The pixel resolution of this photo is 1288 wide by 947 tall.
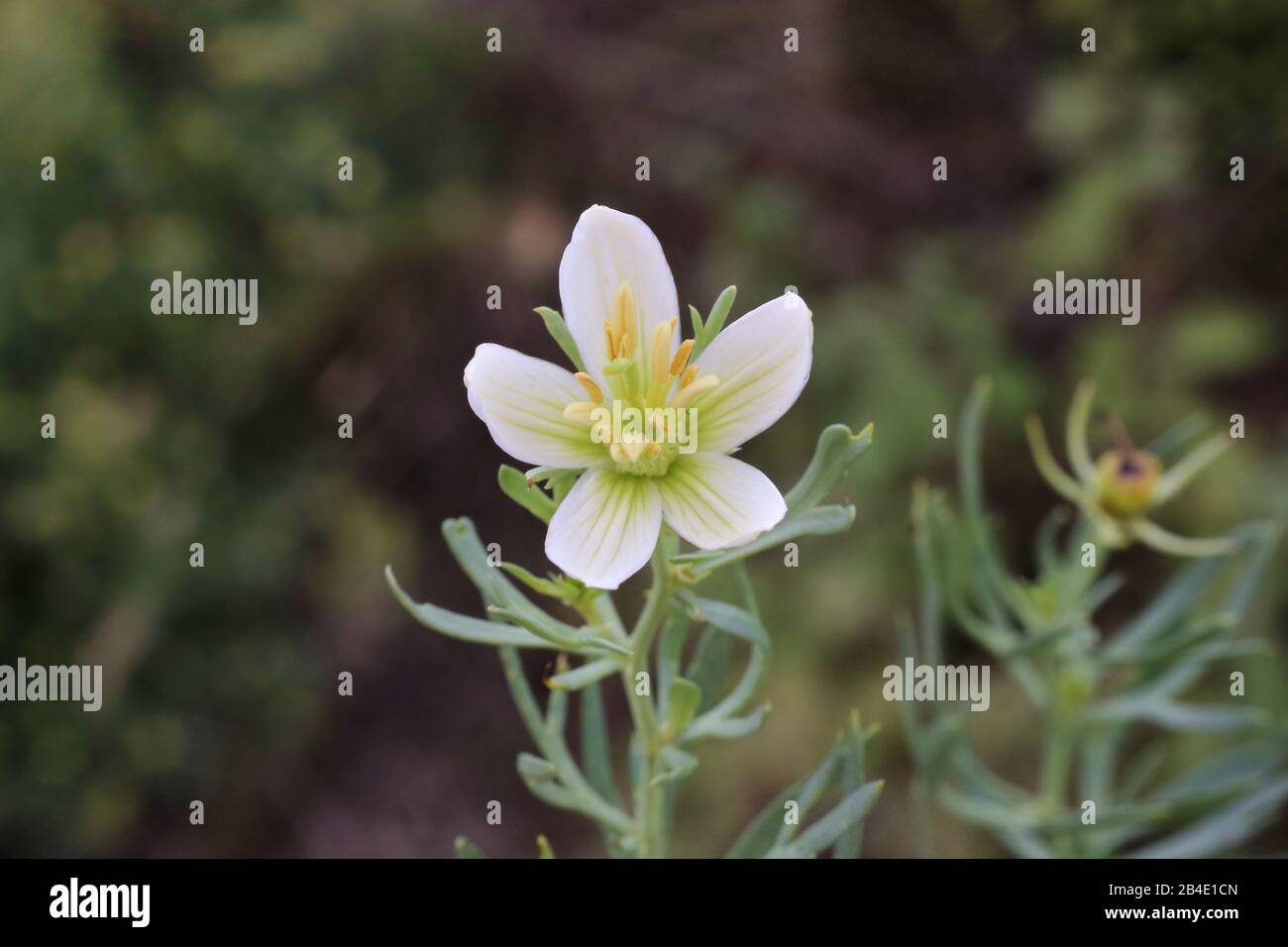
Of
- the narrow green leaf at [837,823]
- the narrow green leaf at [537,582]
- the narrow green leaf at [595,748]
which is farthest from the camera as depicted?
the narrow green leaf at [595,748]

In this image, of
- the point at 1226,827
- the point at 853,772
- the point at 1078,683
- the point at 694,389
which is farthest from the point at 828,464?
the point at 1226,827

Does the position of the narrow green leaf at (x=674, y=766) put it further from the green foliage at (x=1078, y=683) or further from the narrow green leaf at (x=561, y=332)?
the green foliage at (x=1078, y=683)

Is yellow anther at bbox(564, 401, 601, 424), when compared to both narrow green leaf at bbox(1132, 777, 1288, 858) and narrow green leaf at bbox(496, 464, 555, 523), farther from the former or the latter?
narrow green leaf at bbox(1132, 777, 1288, 858)

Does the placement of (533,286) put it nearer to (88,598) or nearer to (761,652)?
(88,598)

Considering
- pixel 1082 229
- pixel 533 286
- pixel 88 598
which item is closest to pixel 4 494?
pixel 88 598

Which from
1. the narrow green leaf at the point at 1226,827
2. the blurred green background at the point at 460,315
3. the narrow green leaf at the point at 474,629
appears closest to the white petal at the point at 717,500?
the narrow green leaf at the point at 474,629

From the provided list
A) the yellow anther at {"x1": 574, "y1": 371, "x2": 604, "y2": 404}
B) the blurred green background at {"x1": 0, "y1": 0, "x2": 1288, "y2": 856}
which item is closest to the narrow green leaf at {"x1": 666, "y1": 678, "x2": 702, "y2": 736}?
the yellow anther at {"x1": 574, "y1": 371, "x2": 604, "y2": 404}

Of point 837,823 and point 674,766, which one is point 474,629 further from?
point 837,823
